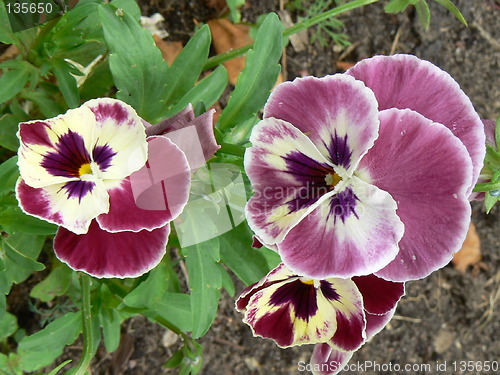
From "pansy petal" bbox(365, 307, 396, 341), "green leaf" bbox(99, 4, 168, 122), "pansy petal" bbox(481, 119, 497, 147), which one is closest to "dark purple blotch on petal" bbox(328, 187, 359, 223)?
"pansy petal" bbox(365, 307, 396, 341)

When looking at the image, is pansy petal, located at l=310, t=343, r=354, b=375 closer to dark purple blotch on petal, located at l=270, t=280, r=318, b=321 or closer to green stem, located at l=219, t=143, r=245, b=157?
dark purple blotch on petal, located at l=270, t=280, r=318, b=321

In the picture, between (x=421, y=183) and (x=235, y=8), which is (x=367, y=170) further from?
(x=235, y=8)

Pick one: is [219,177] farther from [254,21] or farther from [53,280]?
[254,21]

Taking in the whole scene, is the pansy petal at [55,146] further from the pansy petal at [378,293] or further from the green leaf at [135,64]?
the pansy petal at [378,293]

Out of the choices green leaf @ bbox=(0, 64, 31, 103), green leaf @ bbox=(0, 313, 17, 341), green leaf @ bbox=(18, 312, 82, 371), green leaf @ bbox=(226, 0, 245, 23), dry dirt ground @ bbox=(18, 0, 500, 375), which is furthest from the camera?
dry dirt ground @ bbox=(18, 0, 500, 375)

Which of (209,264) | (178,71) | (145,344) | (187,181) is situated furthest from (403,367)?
(187,181)

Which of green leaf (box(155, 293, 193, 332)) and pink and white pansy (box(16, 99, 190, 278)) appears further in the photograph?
green leaf (box(155, 293, 193, 332))
